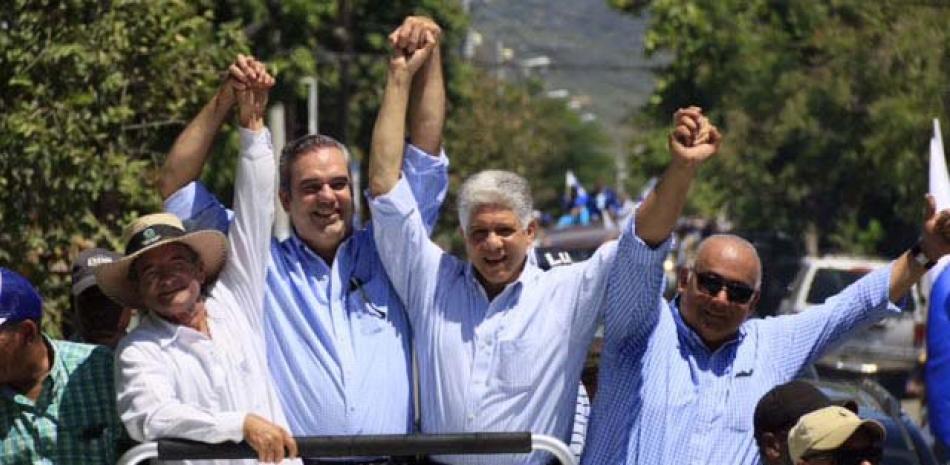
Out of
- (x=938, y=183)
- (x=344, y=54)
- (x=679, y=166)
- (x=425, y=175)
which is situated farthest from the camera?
(x=344, y=54)

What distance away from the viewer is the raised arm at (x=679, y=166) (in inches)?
196

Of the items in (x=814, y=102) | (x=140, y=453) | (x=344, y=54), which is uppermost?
(x=344, y=54)

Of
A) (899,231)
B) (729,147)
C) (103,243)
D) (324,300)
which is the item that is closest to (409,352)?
(324,300)

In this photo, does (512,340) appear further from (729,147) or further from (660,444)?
(729,147)

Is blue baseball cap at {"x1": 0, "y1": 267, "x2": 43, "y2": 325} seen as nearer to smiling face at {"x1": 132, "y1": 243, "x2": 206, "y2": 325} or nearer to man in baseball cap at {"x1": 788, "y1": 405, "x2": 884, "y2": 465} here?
smiling face at {"x1": 132, "y1": 243, "x2": 206, "y2": 325}

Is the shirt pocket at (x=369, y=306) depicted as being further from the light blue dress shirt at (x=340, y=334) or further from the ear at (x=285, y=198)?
the ear at (x=285, y=198)

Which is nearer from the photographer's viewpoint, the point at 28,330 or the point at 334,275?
the point at 28,330

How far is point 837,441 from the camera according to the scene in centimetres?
431

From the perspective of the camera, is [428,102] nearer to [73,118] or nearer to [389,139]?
[389,139]

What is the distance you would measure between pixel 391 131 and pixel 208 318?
29.7 inches

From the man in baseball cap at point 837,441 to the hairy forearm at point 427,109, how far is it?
1.68 metres

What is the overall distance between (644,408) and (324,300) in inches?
36.7

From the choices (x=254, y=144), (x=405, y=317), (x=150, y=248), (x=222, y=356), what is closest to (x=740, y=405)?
(x=405, y=317)

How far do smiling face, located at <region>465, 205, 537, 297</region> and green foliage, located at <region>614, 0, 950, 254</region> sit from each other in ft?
54.3
